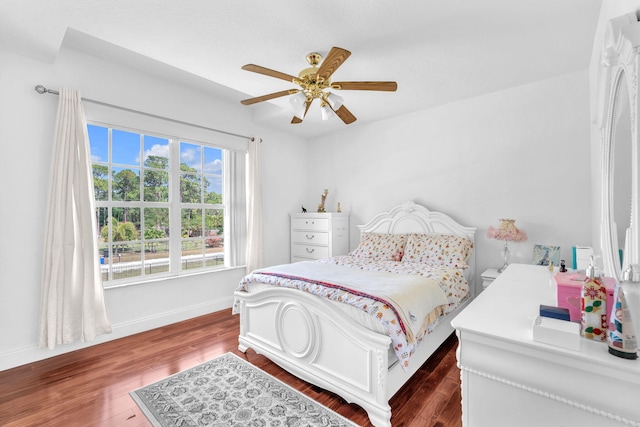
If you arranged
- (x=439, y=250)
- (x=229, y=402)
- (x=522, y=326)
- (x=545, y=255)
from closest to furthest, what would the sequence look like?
(x=522, y=326), (x=229, y=402), (x=545, y=255), (x=439, y=250)

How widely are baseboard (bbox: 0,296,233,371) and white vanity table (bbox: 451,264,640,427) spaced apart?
3.21 metres

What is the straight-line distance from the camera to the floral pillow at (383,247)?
3474 millimetres

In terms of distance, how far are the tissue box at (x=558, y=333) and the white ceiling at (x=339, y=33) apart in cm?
191

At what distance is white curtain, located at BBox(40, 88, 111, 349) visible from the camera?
2471mm

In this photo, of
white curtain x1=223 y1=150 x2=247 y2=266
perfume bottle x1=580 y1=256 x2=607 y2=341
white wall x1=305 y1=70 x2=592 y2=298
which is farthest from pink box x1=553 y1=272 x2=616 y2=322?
white curtain x1=223 y1=150 x2=247 y2=266

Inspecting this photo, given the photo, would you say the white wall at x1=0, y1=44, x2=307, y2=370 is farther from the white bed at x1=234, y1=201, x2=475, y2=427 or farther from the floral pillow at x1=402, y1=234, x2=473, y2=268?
the floral pillow at x1=402, y1=234, x2=473, y2=268

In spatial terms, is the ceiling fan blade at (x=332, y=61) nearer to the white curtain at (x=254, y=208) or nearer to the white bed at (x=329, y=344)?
the white bed at (x=329, y=344)

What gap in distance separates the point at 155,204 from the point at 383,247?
271cm

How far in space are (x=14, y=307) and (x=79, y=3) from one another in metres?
2.39

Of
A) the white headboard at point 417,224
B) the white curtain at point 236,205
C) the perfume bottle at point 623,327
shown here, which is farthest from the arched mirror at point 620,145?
the white curtain at point 236,205

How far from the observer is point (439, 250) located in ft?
10.5

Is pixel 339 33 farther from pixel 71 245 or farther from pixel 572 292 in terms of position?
pixel 71 245

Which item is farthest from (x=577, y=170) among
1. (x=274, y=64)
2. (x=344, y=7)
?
(x=274, y=64)

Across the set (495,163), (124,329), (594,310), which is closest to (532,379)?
(594,310)
